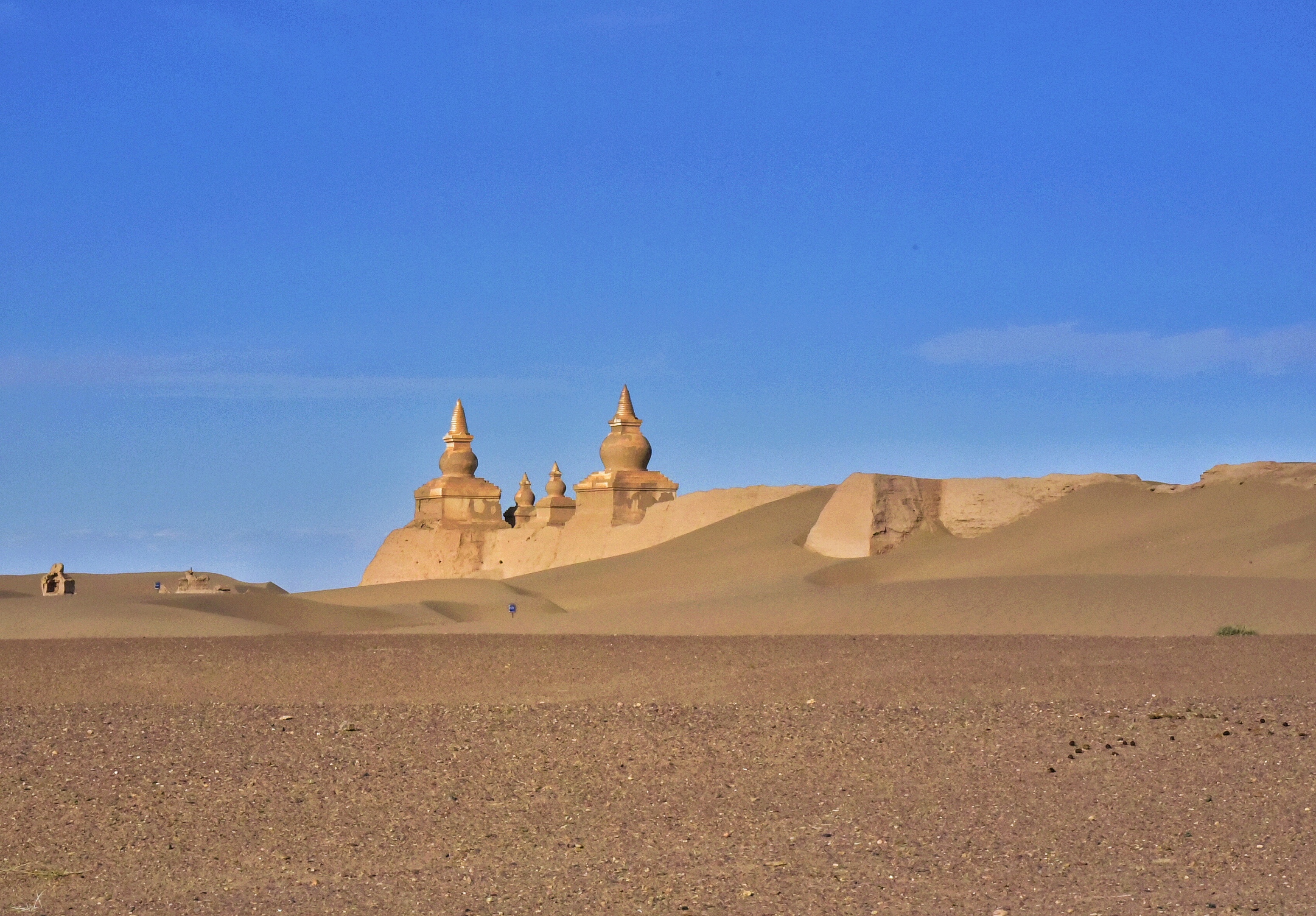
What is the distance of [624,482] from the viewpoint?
35.7 metres

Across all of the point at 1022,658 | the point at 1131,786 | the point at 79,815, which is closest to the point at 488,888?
the point at 79,815

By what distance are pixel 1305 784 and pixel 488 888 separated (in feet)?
14.6

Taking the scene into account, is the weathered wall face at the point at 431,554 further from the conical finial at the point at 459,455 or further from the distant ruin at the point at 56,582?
the distant ruin at the point at 56,582

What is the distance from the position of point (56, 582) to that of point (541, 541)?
495 inches

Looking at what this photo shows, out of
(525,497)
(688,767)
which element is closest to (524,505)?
(525,497)

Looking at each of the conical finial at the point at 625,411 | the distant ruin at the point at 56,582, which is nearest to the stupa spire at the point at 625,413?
the conical finial at the point at 625,411

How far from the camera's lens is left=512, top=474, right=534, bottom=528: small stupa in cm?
4107

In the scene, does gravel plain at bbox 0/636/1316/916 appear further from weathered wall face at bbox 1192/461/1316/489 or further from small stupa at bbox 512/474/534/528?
small stupa at bbox 512/474/534/528

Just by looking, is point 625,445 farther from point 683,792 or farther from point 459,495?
point 683,792

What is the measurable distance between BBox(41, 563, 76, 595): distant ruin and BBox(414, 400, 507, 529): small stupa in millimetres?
12409

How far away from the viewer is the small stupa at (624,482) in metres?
35.6

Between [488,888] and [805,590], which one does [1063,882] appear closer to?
[488,888]

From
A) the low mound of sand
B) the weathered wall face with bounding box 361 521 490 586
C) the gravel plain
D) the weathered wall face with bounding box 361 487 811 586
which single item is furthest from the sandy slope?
the weathered wall face with bounding box 361 521 490 586

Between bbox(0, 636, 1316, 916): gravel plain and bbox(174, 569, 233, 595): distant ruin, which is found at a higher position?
bbox(174, 569, 233, 595): distant ruin
